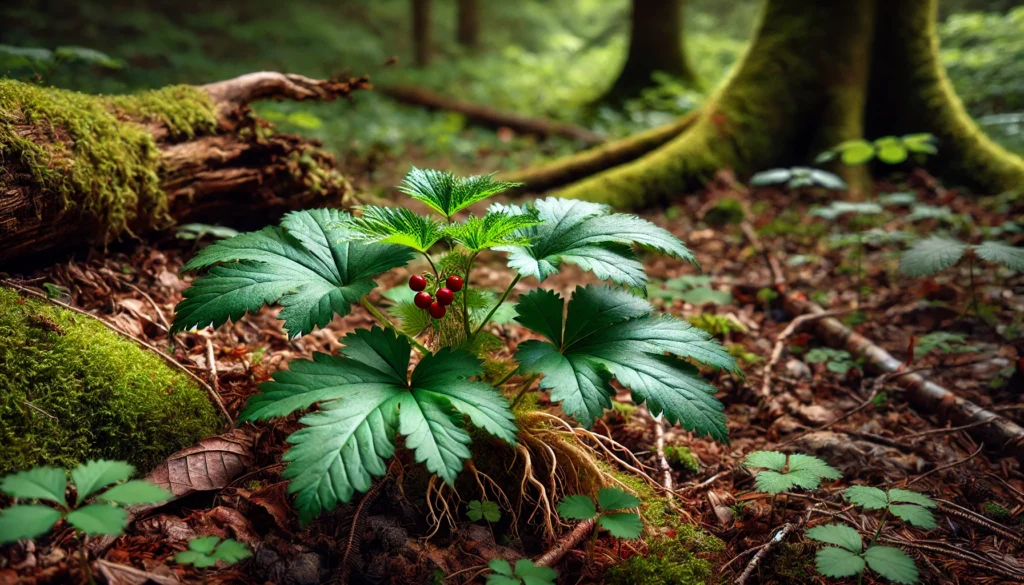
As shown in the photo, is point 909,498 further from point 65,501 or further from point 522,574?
point 65,501

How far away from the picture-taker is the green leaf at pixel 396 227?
1.95 meters

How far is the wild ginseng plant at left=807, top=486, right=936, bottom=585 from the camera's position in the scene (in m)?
1.68

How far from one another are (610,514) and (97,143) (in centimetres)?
257

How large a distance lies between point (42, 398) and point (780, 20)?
624 centimetres

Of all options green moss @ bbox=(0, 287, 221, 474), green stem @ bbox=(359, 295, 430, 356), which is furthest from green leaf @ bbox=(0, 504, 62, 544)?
green stem @ bbox=(359, 295, 430, 356)

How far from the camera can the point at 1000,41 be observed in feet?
26.5

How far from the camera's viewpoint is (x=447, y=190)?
6.92 ft

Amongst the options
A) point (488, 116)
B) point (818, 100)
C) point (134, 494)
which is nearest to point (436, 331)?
point (134, 494)

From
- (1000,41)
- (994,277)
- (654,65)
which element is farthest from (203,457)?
(1000,41)

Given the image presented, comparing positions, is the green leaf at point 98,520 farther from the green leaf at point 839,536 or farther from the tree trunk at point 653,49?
the tree trunk at point 653,49

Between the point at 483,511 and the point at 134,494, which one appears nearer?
the point at 134,494

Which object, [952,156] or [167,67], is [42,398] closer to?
[952,156]

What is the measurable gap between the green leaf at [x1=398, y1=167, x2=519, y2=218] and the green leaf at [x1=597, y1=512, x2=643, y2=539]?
107 centimetres

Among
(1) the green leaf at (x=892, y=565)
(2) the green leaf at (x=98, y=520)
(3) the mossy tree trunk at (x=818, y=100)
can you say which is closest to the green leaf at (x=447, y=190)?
(2) the green leaf at (x=98, y=520)
